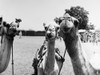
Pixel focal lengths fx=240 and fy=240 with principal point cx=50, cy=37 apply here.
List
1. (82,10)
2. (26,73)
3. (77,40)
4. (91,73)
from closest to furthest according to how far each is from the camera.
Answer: (77,40) → (91,73) → (26,73) → (82,10)

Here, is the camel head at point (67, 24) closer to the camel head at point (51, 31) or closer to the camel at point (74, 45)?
the camel at point (74, 45)

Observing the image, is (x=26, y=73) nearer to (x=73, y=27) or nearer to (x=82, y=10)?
(x=73, y=27)

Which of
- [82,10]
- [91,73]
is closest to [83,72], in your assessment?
[91,73]

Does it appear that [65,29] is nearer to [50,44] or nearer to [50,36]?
[50,36]

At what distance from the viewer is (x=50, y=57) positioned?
230 inches

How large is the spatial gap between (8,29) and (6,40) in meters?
0.30

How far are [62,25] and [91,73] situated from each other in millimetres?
1245

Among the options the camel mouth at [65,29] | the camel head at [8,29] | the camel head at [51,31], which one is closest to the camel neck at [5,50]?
the camel head at [8,29]

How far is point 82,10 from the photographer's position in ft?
287

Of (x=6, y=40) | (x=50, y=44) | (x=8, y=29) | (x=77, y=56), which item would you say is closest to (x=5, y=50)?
(x=6, y=40)

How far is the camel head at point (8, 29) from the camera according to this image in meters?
4.65

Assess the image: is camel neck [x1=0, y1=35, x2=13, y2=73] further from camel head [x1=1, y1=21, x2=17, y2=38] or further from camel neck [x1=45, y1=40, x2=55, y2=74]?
camel neck [x1=45, y1=40, x2=55, y2=74]

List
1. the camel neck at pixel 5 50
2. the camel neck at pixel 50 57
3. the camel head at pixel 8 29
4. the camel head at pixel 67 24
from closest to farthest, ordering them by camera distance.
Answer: the camel head at pixel 67 24 < the camel head at pixel 8 29 < the camel neck at pixel 5 50 < the camel neck at pixel 50 57

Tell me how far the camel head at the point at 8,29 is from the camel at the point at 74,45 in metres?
1.03
